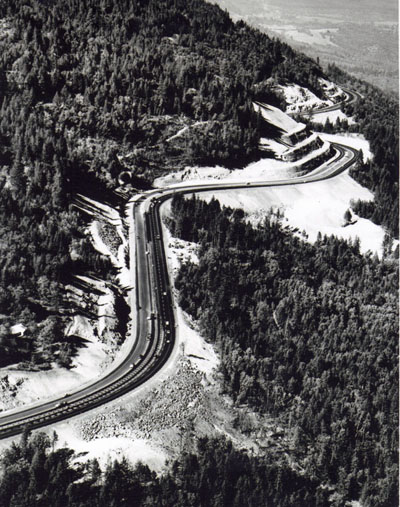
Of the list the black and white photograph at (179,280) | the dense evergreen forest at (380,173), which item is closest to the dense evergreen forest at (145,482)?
the black and white photograph at (179,280)

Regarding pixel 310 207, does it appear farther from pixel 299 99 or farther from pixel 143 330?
pixel 299 99

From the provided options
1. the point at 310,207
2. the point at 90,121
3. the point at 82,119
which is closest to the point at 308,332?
the point at 310,207

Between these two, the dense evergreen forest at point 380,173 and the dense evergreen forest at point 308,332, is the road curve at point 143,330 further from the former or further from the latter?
the dense evergreen forest at point 380,173

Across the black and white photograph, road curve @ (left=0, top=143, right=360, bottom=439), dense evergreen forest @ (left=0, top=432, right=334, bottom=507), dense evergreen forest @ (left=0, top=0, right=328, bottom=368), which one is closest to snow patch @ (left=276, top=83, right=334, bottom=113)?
dense evergreen forest @ (left=0, top=0, right=328, bottom=368)

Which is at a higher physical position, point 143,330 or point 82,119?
point 82,119

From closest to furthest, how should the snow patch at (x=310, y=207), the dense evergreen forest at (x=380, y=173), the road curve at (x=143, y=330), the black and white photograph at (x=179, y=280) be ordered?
the black and white photograph at (x=179, y=280) → the road curve at (x=143, y=330) → the snow patch at (x=310, y=207) → the dense evergreen forest at (x=380, y=173)
